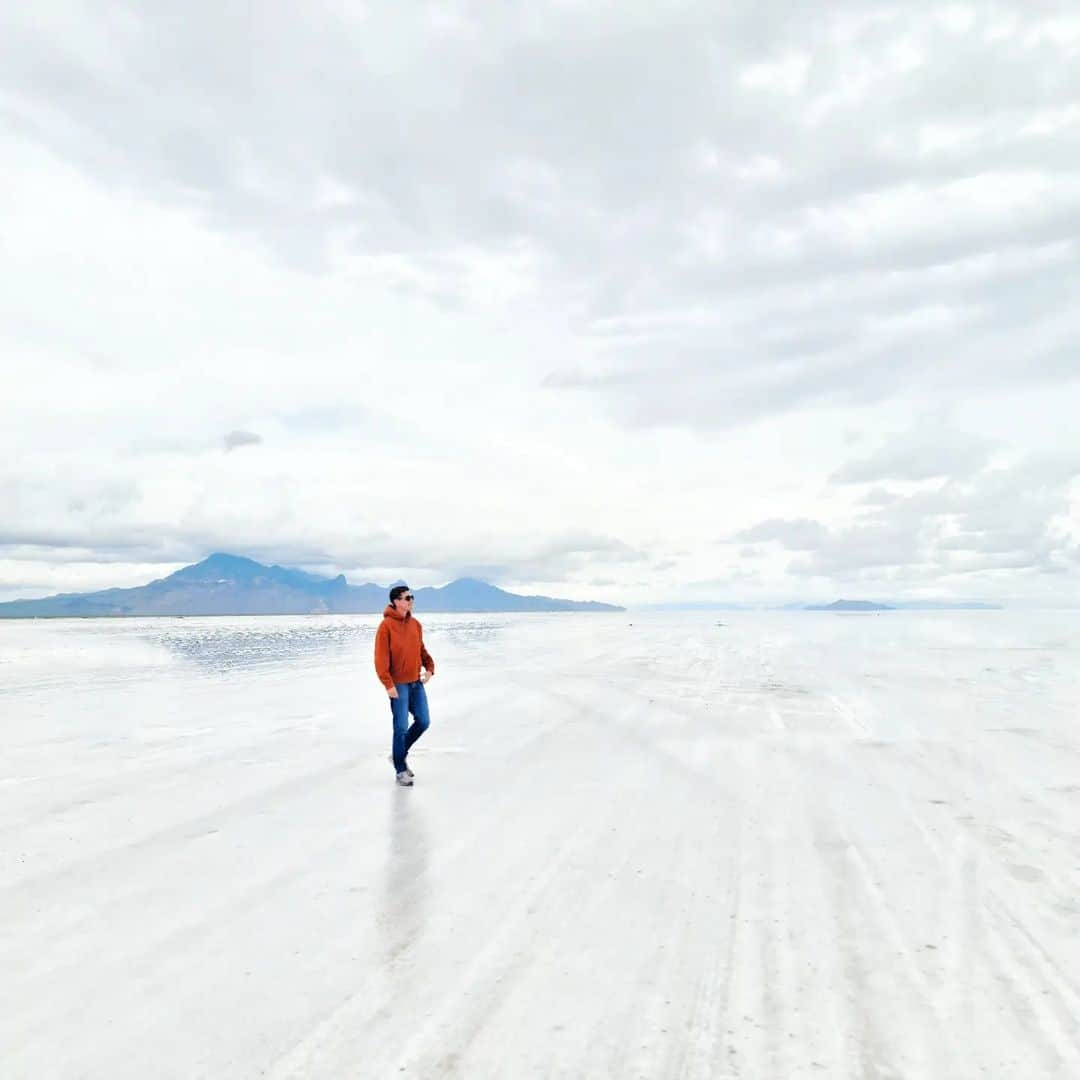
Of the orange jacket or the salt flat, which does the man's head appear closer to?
the orange jacket

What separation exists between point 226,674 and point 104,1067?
23.5 metres

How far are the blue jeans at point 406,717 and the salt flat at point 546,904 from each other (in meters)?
0.46

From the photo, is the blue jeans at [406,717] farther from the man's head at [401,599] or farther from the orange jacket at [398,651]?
the man's head at [401,599]

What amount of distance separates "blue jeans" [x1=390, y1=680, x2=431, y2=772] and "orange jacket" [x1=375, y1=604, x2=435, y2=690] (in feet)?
0.50

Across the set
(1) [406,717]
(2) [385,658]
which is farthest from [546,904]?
(2) [385,658]

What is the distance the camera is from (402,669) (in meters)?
10.6

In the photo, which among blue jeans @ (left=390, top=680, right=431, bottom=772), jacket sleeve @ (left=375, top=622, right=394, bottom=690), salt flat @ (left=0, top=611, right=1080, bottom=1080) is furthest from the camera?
jacket sleeve @ (left=375, top=622, right=394, bottom=690)

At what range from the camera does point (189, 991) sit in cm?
452

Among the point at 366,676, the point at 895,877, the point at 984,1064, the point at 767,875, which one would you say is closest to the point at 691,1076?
the point at 984,1064

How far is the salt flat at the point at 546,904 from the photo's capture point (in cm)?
395

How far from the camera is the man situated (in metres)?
10.3

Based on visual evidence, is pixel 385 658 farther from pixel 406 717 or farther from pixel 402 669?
pixel 406 717

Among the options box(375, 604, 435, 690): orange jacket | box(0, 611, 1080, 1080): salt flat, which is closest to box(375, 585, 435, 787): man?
box(375, 604, 435, 690): orange jacket

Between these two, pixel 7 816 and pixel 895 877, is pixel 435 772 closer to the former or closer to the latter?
pixel 7 816
